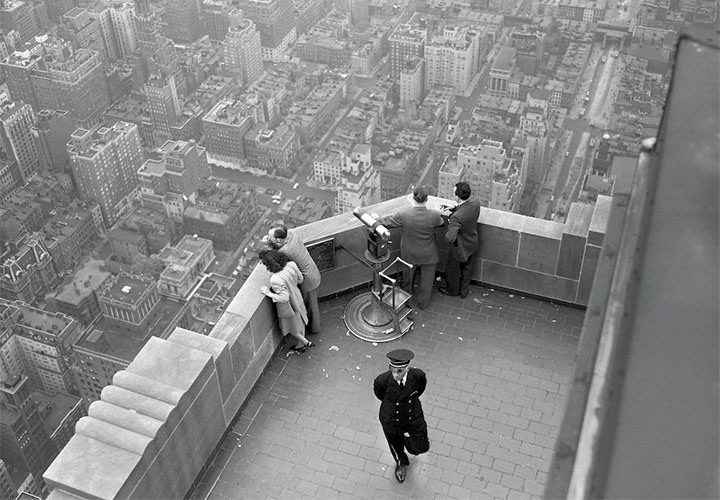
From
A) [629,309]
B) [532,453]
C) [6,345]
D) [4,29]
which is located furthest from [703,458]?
[4,29]

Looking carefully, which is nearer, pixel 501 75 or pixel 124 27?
pixel 501 75

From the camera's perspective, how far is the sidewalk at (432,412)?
26.7 feet

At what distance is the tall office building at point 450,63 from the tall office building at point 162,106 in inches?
975

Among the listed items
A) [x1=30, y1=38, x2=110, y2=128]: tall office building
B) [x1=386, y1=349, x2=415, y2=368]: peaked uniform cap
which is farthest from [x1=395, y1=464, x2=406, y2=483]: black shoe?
[x1=30, y1=38, x2=110, y2=128]: tall office building

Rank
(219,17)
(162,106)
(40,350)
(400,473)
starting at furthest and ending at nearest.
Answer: (219,17) → (162,106) → (40,350) → (400,473)

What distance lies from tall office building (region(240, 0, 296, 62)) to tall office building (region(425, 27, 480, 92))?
1803 cm

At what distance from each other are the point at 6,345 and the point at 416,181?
109 ft

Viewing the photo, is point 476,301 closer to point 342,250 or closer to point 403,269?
point 403,269

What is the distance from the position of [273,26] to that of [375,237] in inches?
3334

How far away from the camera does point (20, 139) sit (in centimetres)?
6950

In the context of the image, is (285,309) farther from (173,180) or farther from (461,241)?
(173,180)

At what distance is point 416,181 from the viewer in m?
65.6

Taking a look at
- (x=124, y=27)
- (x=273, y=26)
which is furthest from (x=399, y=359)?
(x=124, y=27)

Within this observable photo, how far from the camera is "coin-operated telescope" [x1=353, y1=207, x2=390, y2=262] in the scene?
881 cm
